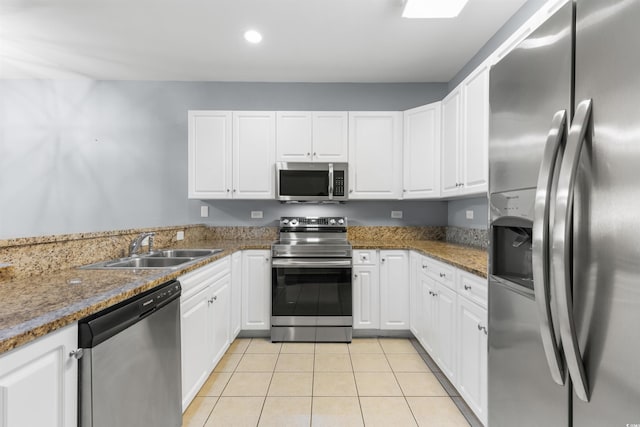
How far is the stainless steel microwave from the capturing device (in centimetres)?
313

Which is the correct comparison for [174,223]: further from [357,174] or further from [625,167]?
[625,167]

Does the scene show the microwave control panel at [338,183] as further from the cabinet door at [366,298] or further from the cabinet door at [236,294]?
the cabinet door at [236,294]

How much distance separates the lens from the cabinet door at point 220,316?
2246mm

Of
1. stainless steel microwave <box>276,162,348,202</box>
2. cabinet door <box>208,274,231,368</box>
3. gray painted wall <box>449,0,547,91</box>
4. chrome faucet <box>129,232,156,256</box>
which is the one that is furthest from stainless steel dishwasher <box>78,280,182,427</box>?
gray painted wall <box>449,0,547,91</box>

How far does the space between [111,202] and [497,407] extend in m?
3.96

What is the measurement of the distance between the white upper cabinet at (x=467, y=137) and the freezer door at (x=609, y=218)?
1.40 metres

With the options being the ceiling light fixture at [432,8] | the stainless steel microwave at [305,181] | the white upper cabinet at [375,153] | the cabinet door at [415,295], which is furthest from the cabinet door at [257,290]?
Result: the ceiling light fixture at [432,8]

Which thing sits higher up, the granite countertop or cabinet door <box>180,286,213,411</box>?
the granite countertop

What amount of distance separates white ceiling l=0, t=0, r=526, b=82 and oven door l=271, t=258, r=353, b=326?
1.92 meters

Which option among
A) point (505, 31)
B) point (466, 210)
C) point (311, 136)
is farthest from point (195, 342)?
point (505, 31)

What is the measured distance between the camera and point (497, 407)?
43.0 inches

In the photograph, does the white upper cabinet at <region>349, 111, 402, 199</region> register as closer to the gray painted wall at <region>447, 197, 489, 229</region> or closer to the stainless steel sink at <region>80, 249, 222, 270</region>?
the gray painted wall at <region>447, 197, 489, 229</region>

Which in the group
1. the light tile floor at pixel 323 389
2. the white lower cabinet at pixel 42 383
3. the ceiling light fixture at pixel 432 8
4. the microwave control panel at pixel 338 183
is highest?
the ceiling light fixture at pixel 432 8

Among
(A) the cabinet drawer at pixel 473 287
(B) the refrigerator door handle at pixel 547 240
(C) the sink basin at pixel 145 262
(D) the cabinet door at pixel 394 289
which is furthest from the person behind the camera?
(D) the cabinet door at pixel 394 289
